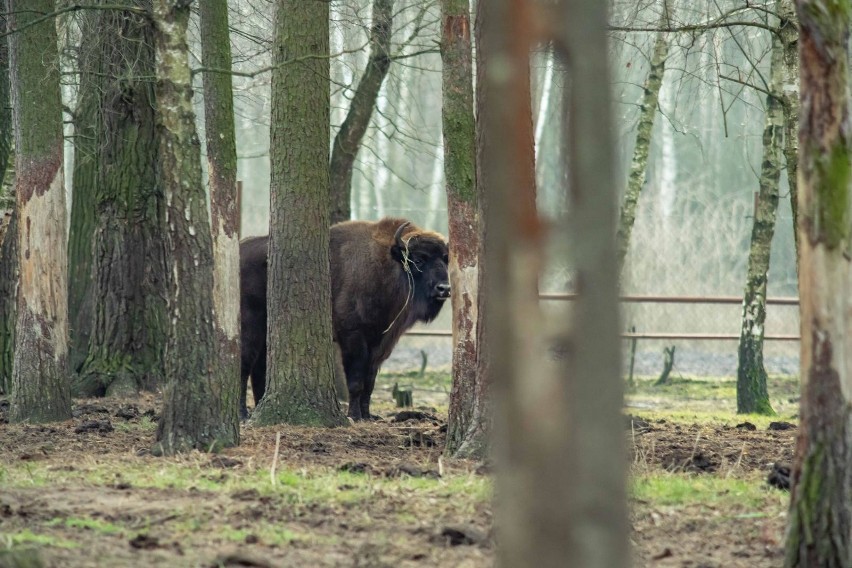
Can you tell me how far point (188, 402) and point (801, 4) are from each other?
17.0 feet

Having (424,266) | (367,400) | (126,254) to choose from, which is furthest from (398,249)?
(126,254)

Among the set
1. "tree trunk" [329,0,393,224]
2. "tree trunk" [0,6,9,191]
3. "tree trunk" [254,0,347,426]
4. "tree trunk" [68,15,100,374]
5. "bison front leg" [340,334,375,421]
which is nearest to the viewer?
"tree trunk" [254,0,347,426]

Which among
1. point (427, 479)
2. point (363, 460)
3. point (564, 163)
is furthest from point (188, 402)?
point (564, 163)

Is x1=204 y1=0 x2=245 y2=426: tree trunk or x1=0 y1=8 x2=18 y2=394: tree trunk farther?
x1=0 y1=8 x2=18 y2=394: tree trunk

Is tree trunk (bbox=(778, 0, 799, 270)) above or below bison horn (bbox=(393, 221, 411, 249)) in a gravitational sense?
above

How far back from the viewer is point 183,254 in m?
7.99

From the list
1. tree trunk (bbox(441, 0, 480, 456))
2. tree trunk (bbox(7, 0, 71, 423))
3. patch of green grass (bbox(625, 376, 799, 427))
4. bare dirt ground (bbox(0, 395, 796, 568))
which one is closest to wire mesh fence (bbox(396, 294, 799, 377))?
patch of green grass (bbox(625, 376, 799, 427))

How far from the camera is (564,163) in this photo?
2969 mm

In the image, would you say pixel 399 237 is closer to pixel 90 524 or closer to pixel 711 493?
pixel 711 493

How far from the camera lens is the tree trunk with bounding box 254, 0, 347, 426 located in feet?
33.5

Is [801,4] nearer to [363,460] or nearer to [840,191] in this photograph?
[840,191]

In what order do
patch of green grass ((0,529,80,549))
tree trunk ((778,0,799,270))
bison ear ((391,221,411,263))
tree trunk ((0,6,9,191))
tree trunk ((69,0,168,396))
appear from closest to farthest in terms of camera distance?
patch of green grass ((0,529,80,549)) → tree trunk ((778,0,799,270)) → tree trunk ((0,6,9,191)) → bison ear ((391,221,411,263)) → tree trunk ((69,0,168,396))

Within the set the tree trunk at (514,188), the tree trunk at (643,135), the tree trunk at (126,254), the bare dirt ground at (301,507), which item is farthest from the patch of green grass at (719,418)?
the tree trunk at (514,188)

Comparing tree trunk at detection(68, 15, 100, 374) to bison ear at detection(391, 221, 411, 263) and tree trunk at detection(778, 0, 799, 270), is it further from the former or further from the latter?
tree trunk at detection(778, 0, 799, 270)
